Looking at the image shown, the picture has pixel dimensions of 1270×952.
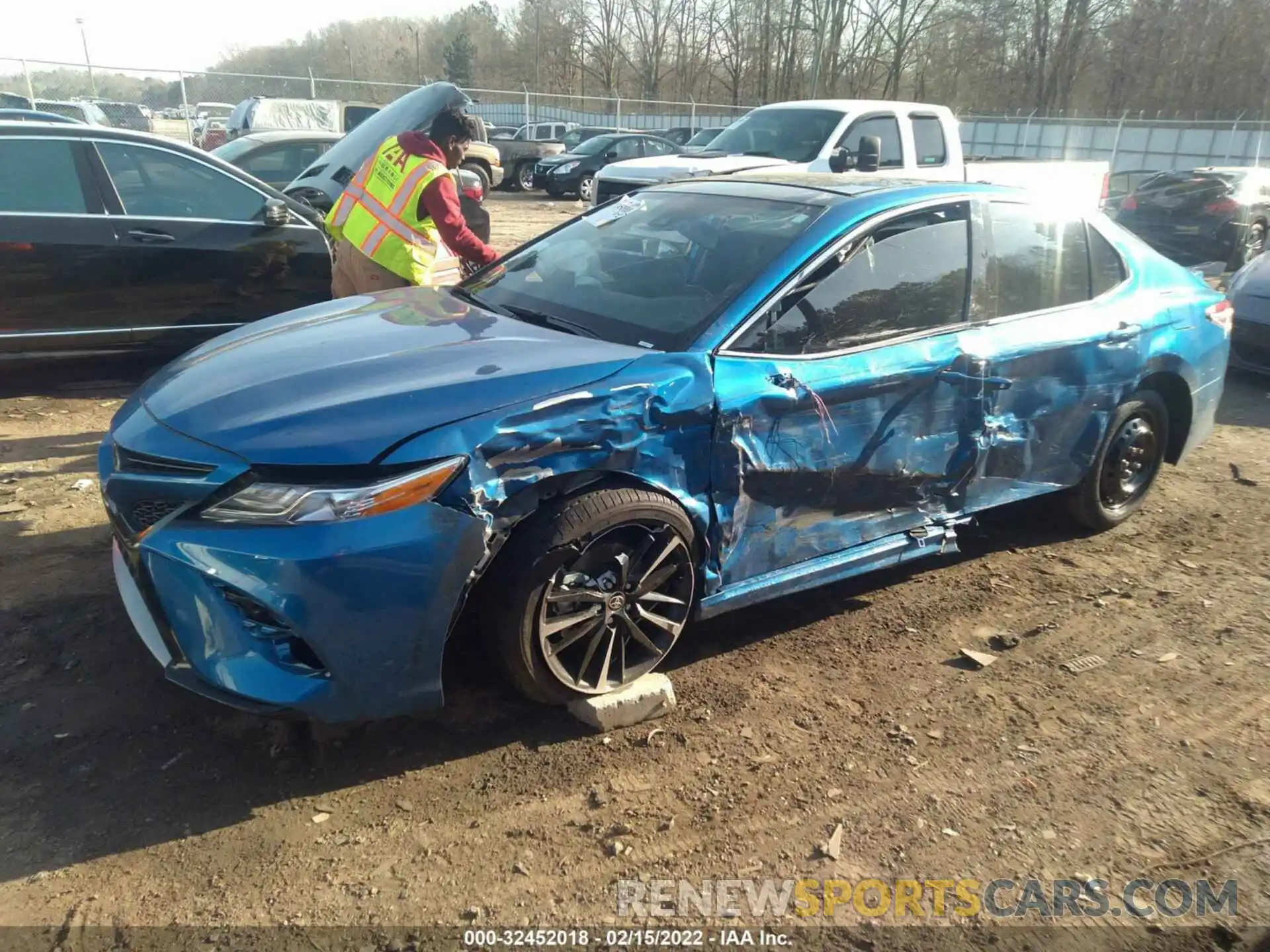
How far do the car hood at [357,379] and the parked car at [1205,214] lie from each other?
14.3m

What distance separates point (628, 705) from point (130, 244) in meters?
4.81

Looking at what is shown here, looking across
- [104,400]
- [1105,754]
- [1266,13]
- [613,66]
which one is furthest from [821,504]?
[613,66]

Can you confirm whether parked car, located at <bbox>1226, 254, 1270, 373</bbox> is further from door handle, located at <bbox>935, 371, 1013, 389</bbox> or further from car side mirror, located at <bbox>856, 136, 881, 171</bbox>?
door handle, located at <bbox>935, 371, 1013, 389</bbox>

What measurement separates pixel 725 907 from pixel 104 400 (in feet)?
18.1

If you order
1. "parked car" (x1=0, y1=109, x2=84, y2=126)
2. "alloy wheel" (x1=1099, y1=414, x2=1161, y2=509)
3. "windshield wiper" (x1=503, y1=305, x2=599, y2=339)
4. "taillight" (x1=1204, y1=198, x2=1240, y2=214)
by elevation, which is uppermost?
"parked car" (x1=0, y1=109, x2=84, y2=126)

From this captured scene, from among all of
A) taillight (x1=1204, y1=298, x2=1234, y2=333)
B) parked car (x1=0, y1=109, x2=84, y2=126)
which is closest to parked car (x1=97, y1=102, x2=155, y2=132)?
parked car (x1=0, y1=109, x2=84, y2=126)

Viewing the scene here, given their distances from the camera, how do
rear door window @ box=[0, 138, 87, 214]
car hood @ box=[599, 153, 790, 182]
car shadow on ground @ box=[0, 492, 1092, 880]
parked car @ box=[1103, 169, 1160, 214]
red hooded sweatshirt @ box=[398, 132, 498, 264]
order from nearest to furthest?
1. car shadow on ground @ box=[0, 492, 1092, 880]
2. red hooded sweatshirt @ box=[398, 132, 498, 264]
3. rear door window @ box=[0, 138, 87, 214]
4. car hood @ box=[599, 153, 790, 182]
5. parked car @ box=[1103, 169, 1160, 214]

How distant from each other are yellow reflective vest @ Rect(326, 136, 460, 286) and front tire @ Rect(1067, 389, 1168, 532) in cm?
344

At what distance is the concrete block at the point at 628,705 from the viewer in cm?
296

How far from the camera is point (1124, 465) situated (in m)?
4.66

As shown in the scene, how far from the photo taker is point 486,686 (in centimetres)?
319

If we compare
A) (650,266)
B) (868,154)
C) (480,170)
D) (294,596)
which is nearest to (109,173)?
(650,266)

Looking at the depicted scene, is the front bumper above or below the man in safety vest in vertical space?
below

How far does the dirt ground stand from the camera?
234 cm
